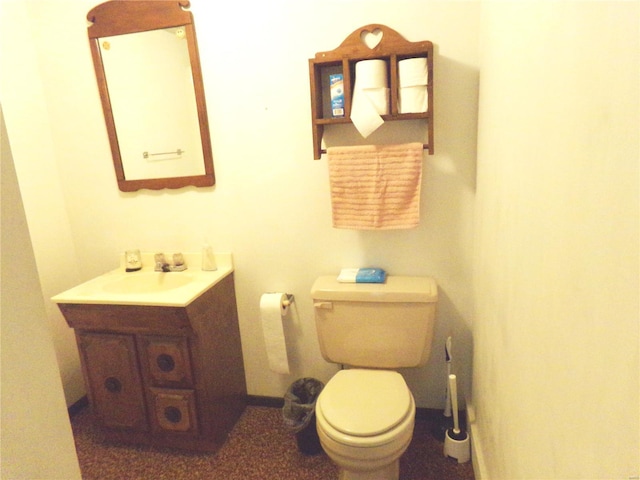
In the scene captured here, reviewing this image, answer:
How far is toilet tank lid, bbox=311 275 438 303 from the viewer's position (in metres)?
1.53

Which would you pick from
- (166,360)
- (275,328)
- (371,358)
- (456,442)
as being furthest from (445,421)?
(166,360)

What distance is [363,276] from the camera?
5.40ft

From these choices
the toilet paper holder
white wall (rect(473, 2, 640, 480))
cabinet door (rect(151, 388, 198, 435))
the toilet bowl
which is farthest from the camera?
the toilet paper holder

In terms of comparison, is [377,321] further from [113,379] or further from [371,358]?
[113,379]

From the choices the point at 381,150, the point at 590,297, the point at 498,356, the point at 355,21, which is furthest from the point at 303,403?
the point at 355,21

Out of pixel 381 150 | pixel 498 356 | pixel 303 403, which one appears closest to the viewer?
pixel 498 356

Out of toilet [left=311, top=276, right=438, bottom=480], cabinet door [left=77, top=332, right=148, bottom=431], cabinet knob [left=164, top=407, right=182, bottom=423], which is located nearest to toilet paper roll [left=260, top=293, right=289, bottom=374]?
toilet [left=311, top=276, right=438, bottom=480]

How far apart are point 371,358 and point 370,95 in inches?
43.3

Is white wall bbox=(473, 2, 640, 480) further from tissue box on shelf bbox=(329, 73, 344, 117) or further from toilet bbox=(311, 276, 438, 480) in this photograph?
tissue box on shelf bbox=(329, 73, 344, 117)

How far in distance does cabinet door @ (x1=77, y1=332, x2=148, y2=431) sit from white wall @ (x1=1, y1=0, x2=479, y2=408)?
433 mm

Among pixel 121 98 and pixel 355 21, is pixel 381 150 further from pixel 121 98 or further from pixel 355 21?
pixel 121 98

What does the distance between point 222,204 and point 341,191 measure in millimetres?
633

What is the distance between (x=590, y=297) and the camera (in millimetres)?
542

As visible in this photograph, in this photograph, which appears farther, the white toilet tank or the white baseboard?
the white toilet tank
